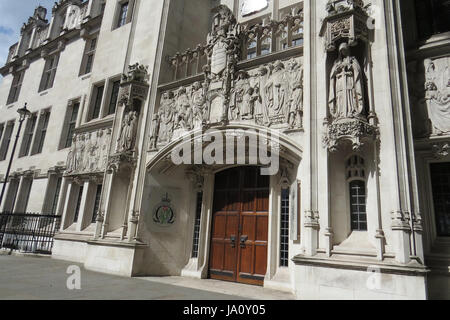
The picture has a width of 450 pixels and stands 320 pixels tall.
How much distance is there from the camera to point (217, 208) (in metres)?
11.5

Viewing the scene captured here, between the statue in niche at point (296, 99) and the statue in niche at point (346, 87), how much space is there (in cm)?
89

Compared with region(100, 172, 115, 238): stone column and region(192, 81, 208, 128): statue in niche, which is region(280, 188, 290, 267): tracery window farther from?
region(100, 172, 115, 238): stone column

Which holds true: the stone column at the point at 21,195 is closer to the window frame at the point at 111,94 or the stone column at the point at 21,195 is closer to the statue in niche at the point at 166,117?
the window frame at the point at 111,94

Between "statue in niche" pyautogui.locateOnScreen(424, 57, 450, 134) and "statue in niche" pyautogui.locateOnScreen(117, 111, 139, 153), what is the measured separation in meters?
9.33

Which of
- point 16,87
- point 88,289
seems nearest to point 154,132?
point 88,289

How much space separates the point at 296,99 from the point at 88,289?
698cm

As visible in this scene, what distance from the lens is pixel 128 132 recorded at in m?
12.0

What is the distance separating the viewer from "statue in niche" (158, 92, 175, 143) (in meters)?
11.4

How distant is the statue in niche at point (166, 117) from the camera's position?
1135 centimetres

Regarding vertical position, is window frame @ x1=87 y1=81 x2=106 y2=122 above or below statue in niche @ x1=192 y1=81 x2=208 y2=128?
above

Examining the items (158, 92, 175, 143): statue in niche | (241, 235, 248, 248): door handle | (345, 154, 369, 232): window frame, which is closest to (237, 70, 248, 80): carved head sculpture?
(158, 92, 175, 143): statue in niche

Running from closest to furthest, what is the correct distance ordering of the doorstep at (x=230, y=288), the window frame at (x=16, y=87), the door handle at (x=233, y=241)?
the doorstep at (x=230, y=288)
the door handle at (x=233, y=241)
the window frame at (x=16, y=87)

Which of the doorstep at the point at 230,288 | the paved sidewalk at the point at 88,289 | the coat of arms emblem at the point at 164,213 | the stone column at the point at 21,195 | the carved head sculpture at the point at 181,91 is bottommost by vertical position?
the paved sidewalk at the point at 88,289

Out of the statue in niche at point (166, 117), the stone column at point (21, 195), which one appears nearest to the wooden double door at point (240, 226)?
the statue in niche at point (166, 117)
